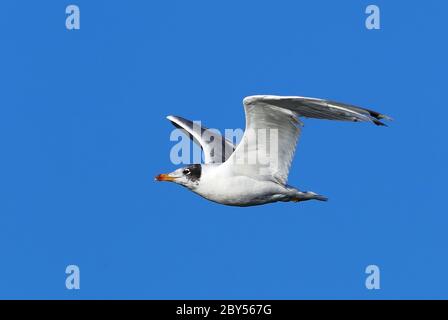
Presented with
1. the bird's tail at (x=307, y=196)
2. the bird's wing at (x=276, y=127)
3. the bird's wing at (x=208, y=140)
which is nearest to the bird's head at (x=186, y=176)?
the bird's wing at (x=276, y=127)

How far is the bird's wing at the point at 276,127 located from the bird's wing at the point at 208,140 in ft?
4.72

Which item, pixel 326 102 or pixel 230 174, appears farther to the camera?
pixel 230 174

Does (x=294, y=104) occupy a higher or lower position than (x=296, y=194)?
higher

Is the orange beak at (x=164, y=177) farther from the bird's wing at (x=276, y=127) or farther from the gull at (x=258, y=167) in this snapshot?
the bird's wing at (x=276, y=127)

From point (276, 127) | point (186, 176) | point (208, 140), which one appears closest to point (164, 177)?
point (186, 176)

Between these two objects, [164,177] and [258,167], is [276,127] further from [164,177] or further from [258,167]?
[164,177]

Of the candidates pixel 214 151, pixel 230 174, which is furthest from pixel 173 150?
pixel 230 174

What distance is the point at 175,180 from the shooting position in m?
12.8

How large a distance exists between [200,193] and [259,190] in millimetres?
779

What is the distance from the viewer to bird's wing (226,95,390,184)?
1148 centimetres

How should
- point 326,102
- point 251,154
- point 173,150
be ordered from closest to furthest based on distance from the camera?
point 326,102 → point 251,154 → point 173,150

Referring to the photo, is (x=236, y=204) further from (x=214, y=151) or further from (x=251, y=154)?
(x=214, y=151)

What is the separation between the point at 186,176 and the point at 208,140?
1915mm

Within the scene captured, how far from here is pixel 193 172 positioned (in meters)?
12.7
